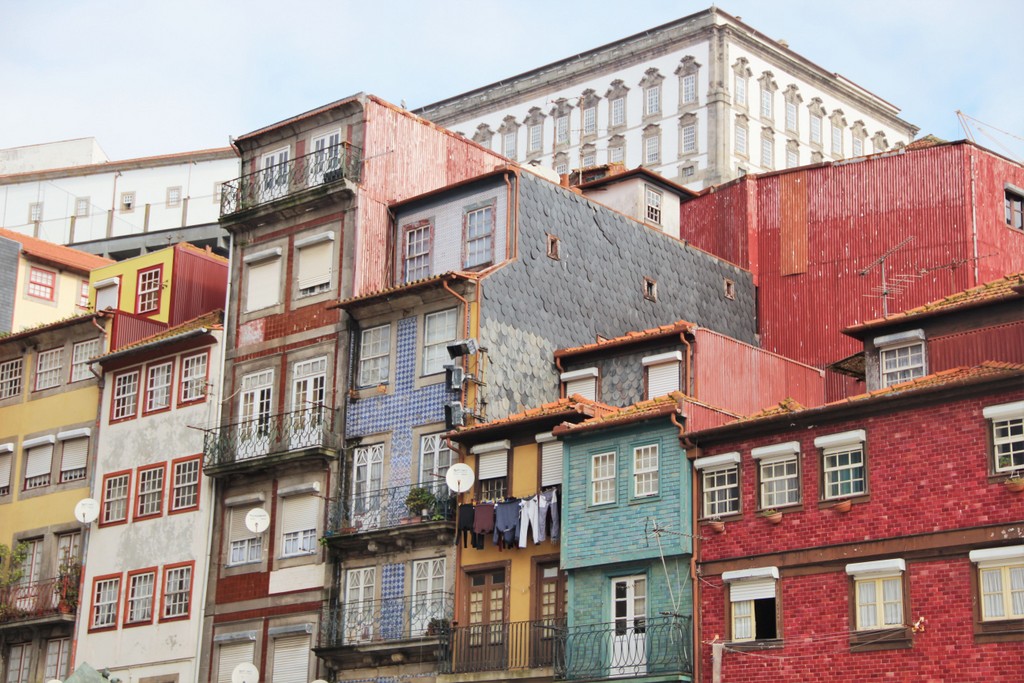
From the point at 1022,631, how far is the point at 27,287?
46720 mm

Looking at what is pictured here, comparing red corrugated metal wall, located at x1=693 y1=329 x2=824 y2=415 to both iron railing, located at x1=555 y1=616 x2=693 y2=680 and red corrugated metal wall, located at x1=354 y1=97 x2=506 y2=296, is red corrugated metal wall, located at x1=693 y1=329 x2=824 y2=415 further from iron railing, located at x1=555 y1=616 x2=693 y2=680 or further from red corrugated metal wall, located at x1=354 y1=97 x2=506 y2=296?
red corrugated metal wall, located at x1=354 y1=97 x2=506 y2=296

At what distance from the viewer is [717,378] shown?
47.9 m

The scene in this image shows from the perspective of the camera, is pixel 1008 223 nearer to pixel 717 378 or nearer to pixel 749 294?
pixel 749 294

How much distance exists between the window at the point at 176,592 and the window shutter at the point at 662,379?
51.6 feet

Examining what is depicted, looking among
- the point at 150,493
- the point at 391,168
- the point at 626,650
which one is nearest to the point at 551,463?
the point at 626,650

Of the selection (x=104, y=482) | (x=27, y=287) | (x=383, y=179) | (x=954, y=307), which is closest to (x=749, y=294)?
(x=383, y=179)

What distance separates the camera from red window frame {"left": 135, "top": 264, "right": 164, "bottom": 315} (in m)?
60.6

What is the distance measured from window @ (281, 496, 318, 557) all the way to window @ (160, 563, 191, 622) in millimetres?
4016

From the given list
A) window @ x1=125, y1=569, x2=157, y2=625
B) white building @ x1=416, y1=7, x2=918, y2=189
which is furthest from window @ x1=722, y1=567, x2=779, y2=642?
white building @ x1=416, y1=7, x2=918, y2=189

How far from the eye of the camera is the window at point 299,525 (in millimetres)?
51000

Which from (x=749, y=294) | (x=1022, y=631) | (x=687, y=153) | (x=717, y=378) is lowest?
(x=1022, y=631)

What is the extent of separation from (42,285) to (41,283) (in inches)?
3.5

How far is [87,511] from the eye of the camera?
5653cm

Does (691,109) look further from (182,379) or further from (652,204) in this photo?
(182,379)
